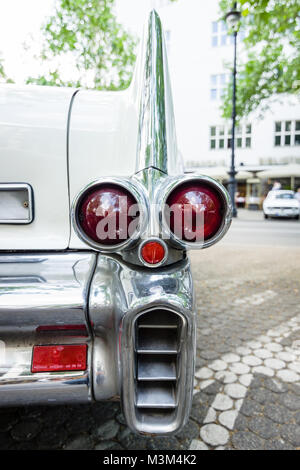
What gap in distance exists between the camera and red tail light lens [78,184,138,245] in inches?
41.6

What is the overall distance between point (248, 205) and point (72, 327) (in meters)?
24.9

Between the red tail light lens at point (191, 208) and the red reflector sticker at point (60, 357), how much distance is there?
0.57 metres

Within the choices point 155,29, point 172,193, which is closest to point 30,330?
point 172,193

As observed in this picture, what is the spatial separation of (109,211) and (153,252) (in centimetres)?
22

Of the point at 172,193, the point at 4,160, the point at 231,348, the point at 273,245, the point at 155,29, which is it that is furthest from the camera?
the point at 273,245

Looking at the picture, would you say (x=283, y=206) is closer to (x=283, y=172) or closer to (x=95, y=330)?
(x=283, y=172)

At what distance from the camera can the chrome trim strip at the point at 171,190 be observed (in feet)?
3.42

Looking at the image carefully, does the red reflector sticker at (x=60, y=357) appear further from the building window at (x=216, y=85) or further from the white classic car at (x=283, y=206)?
the building window at (x=216, y=85)

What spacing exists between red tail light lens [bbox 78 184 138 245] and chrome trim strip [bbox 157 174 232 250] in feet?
0.34

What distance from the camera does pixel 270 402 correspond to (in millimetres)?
1965

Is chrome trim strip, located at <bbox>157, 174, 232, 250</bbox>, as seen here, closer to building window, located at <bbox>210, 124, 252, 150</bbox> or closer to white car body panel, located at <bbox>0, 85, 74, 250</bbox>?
white car body panel, located at <bbox>0, 85, 74, 250</bbox>

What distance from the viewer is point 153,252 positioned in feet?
3.57

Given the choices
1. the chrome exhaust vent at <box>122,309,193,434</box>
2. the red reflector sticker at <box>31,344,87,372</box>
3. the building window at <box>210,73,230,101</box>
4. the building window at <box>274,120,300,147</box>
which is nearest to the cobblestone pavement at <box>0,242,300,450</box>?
the chrome exhaust vent at <box>122,309,193,434</box>

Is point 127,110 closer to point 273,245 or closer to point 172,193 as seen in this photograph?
point 172,193
